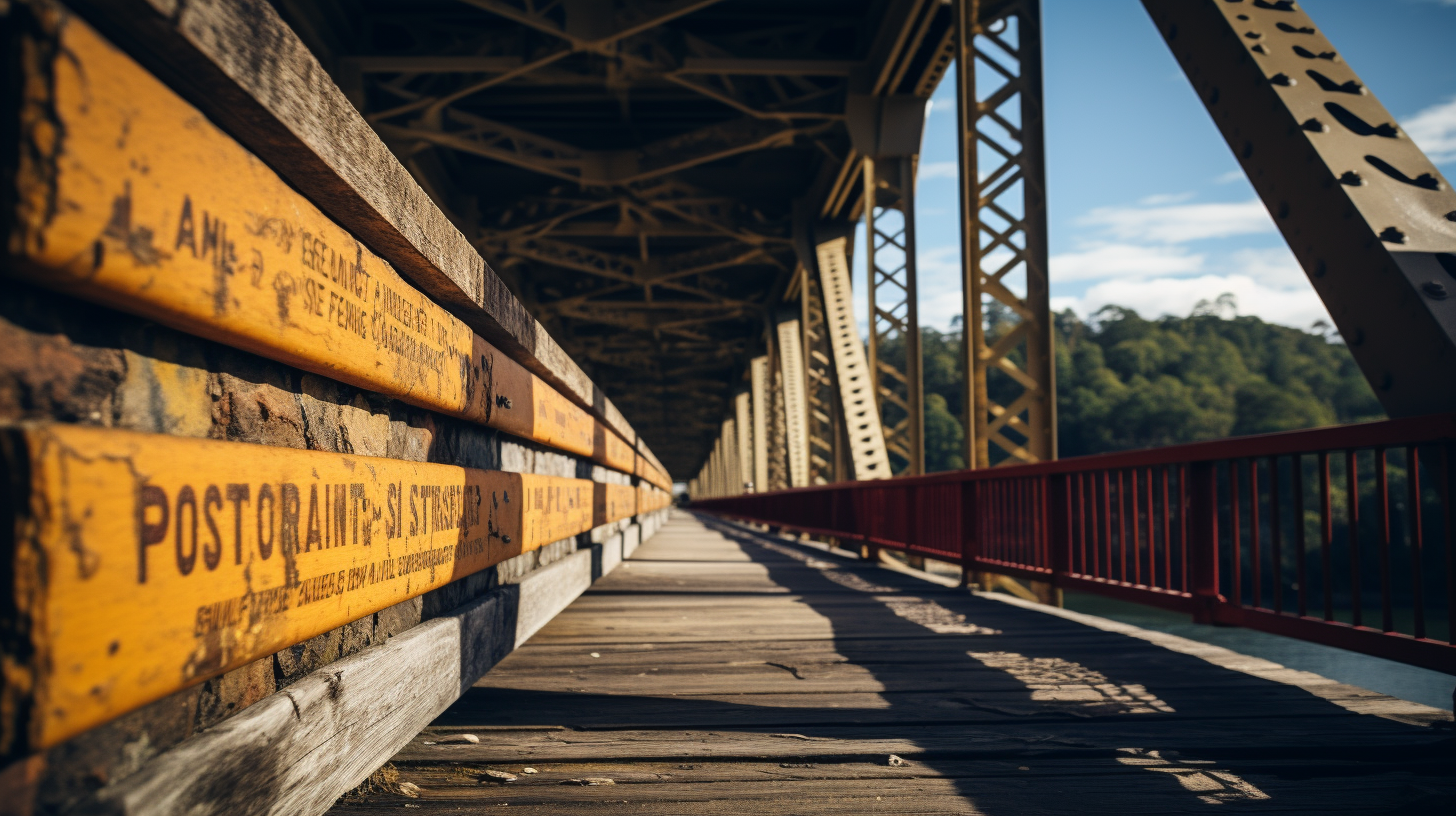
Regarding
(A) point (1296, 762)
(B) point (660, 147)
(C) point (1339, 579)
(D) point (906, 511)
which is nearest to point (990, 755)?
(A) point (1296, 762)

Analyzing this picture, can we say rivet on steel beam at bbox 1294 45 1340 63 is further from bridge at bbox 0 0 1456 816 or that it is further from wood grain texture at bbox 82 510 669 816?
wood grain texture at bbox 82 510 669 816

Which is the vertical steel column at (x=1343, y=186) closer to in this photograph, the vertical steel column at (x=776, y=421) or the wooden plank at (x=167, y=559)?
the wooden plank at (x=167, y=559)

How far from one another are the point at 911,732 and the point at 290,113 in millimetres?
2135

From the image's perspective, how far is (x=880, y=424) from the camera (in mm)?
12086

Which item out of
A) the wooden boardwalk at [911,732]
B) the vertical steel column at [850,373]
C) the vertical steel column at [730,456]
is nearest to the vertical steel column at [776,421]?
the vertical steel column at [850,373]

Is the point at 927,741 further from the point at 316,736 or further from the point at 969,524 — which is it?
the point at 969,524

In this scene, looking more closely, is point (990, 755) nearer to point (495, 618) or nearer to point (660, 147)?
point (495, 618)

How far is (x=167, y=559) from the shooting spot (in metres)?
1.00

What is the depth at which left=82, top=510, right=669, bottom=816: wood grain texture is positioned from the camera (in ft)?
3.52

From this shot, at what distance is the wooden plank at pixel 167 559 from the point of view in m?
0.81

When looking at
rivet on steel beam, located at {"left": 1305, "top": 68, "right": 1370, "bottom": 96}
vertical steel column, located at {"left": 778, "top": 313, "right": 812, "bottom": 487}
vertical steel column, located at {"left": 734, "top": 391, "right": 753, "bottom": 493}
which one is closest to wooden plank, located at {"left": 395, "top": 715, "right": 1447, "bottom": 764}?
rivet on steel beam, located at {"left": 1305, "top": 68, "right": 1370, "bottom": 96}

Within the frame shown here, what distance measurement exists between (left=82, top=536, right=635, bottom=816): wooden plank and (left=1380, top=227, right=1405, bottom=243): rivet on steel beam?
2680 millimetres

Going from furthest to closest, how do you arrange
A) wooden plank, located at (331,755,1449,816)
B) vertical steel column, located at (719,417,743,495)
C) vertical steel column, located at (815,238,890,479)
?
vertical steel column, located at (719,417,743,495) → vertical steel column, located at (815,238,890,479) → wooden plank, located at (331,755,1449,816)

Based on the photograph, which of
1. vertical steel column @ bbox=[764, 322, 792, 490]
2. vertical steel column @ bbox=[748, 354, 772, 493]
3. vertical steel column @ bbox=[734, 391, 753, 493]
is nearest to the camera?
vertical steel column @ bbox=[764, 322, 792, 490]
